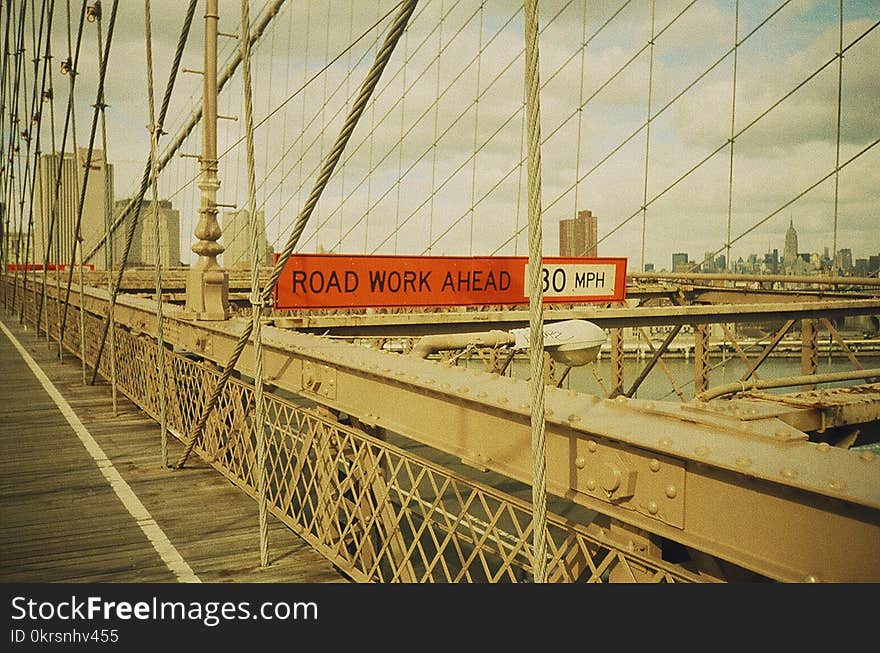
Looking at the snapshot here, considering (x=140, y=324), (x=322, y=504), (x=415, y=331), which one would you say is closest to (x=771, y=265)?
→ (x=415, y=331)

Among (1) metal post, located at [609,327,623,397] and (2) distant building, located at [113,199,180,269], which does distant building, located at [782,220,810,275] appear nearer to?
(1) metal post, located at [609,327,623,397]

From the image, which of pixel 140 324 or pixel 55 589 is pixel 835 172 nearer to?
pixel 140 324

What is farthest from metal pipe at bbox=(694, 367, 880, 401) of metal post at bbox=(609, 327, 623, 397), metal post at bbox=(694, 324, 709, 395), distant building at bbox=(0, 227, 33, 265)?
distant building at bbox=(0, 227, 33, 265)

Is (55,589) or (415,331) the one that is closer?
(55,589)

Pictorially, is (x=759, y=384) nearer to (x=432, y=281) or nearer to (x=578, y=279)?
(x=432, y=281)

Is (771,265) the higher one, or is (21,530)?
(771,265)

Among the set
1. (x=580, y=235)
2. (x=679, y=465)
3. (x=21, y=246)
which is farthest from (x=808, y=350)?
(x=21, y=246)
